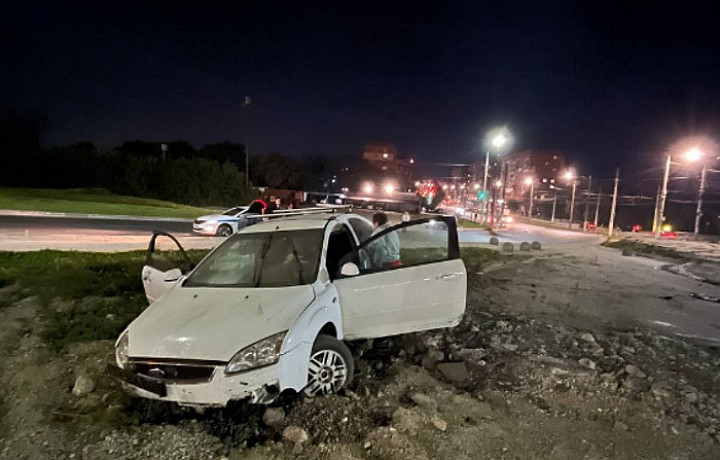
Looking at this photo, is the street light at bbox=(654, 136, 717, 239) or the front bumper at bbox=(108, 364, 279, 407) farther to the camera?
the street light at bbox=(654, 136, 717, 239)

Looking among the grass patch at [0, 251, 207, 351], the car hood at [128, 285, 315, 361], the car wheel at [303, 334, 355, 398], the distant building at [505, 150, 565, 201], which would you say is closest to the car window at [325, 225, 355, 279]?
the car hood at [128, 285, 315, 361]

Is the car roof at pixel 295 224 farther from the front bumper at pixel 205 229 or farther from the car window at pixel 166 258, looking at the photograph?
the front bumper at pixel 205 229

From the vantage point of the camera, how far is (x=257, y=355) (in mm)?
3584

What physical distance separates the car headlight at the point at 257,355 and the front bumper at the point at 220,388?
0.04 metres

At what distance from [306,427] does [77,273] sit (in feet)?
22.9

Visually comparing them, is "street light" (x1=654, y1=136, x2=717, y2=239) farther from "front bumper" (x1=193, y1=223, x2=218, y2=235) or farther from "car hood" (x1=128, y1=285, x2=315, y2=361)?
"car hood" (x1=128, y1=285, x2=315, y2=361)

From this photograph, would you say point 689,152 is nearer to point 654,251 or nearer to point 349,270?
point 654,251

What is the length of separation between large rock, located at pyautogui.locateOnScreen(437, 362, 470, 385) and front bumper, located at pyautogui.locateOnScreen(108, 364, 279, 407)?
83.3 inches

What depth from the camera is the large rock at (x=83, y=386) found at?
14.1ft

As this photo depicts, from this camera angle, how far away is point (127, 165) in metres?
49.2

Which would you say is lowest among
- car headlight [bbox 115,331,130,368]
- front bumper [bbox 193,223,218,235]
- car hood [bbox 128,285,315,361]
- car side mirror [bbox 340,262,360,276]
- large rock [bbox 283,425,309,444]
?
front bumper [bbox 193,223,218,235]

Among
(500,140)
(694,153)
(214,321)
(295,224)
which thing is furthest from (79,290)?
(694,153)

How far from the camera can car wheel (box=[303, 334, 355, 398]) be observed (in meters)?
4.15

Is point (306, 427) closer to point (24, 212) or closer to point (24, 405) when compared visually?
point (24, 405)
